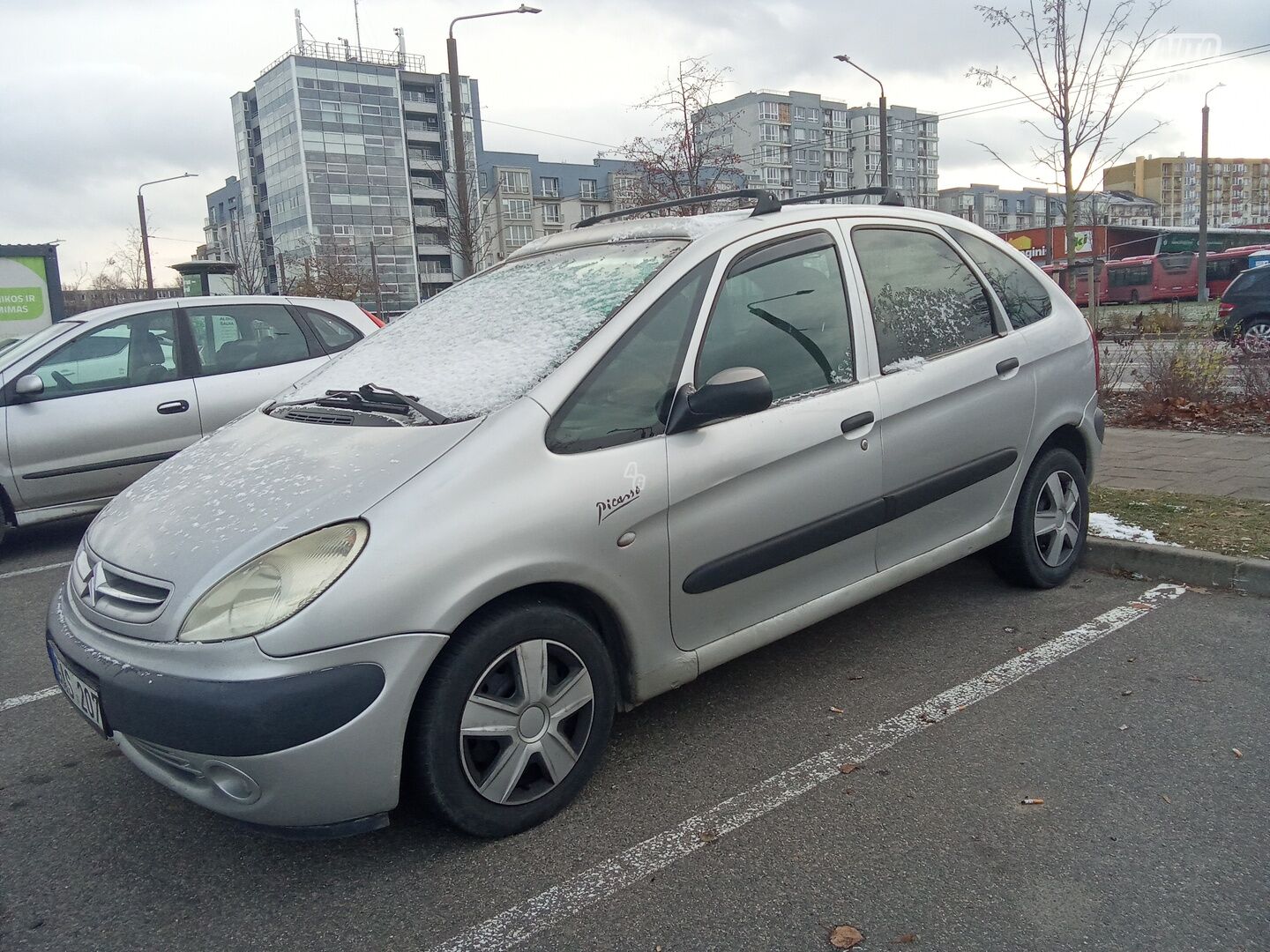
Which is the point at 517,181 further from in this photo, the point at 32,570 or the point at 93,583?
the point at 93,583

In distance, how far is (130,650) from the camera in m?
2.52

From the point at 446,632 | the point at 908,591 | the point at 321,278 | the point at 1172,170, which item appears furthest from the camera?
the point at 1172,170

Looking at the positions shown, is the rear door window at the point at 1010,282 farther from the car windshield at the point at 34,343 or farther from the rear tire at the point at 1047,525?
the car windshield at the point at 34,343

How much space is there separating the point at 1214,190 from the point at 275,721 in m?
60.6

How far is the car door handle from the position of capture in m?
3.43

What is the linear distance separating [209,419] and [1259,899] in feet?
21.3

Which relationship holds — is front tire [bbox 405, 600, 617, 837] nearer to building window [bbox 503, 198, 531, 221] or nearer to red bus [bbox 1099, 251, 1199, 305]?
red bus [bbox 1099, 251, 1199, 305]

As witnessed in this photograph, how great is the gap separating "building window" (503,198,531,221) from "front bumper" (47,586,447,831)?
91368mm

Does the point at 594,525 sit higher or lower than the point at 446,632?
higher

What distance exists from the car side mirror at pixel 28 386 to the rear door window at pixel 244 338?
1.02 meters

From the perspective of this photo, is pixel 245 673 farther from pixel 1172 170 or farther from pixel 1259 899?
pixel 1172 170

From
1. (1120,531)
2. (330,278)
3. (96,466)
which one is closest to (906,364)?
(1120,531)

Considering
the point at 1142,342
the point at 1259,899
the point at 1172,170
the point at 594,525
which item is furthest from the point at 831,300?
the point at 1172,170

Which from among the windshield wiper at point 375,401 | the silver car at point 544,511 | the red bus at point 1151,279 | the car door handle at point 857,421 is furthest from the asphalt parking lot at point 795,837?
the red bus at point 1151,279
